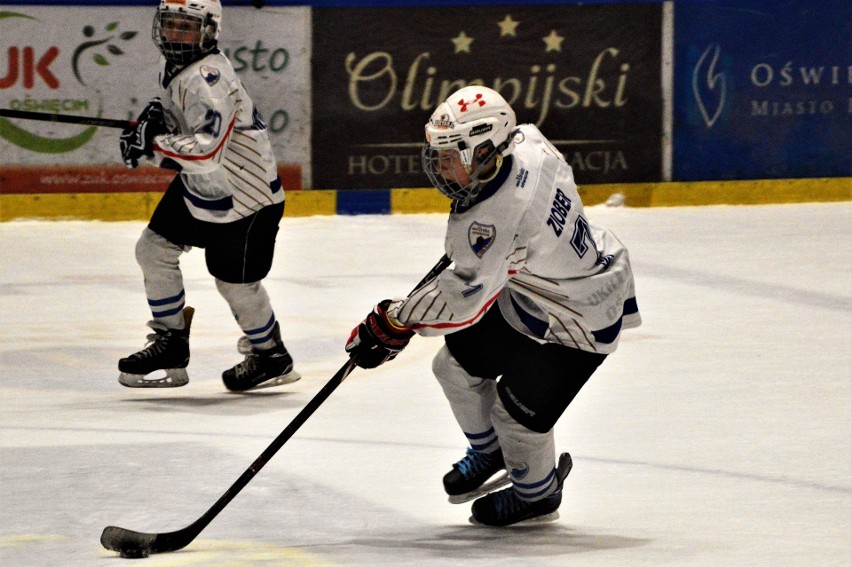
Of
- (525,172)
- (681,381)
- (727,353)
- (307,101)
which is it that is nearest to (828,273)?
(727,353)

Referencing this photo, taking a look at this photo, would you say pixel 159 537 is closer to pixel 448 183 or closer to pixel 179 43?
pixel 448 183

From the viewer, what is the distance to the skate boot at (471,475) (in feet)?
12.8

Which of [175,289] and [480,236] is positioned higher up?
[480,236]

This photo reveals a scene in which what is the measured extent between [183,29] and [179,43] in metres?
0.05

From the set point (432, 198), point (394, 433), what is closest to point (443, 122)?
point (394, 433)

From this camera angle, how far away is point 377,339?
3564 millimetres

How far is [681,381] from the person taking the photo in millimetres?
5500

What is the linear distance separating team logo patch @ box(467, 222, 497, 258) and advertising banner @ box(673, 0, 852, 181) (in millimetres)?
6945

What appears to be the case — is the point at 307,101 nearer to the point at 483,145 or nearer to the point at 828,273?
the point at 828,273

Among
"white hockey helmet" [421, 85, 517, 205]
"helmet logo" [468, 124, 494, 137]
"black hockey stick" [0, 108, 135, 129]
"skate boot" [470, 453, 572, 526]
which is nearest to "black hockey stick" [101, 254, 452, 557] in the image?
"white hockey helmet" [421, 85, 517, 205]

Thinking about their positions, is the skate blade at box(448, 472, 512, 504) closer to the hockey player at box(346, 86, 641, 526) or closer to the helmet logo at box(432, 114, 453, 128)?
the hockey player at box(346, 86, 641, 526)

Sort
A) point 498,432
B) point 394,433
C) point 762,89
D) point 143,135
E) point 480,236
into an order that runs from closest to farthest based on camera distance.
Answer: point 480,236 → point 498,432 → point 394,433 → point 143,135 → point 762,89

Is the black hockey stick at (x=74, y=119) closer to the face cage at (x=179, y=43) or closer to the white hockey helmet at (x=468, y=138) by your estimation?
the face cage at (x=179, y=43)

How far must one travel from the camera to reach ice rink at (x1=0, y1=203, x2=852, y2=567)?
3652 mm
